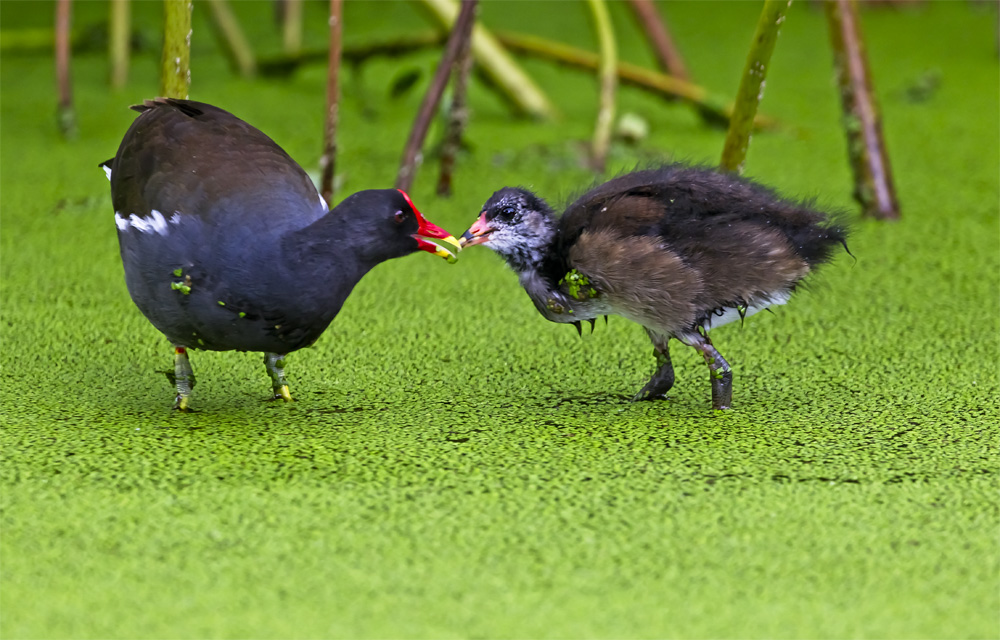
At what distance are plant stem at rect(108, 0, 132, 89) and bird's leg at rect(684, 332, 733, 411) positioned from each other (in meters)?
2.74

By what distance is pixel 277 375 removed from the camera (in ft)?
6.35

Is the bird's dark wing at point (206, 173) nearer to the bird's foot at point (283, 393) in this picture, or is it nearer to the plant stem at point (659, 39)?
the bird's foot at point (283, 393)

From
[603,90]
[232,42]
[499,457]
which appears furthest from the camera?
[232,42]

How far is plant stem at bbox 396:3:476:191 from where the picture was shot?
272cm

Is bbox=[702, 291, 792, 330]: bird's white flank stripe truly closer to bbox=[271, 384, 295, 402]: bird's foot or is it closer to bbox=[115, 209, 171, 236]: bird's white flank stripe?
bbox=[271, 384, 295, 402]: bird's foot

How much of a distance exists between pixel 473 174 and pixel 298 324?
5.57 ft

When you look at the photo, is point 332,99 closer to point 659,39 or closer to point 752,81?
point 752,81

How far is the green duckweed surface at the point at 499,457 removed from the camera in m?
1.27

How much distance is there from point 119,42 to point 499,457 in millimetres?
2838

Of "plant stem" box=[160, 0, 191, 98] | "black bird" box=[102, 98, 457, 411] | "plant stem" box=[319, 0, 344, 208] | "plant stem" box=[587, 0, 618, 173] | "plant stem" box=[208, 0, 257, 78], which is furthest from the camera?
"plant stem" box=[208, 0, 257, 78]

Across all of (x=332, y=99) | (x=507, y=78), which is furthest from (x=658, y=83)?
(x=332, y=99)

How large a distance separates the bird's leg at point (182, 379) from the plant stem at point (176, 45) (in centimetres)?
55

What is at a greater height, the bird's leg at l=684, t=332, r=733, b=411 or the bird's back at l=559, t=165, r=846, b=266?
the bird's back at l=559, t=165, r=846, b=266

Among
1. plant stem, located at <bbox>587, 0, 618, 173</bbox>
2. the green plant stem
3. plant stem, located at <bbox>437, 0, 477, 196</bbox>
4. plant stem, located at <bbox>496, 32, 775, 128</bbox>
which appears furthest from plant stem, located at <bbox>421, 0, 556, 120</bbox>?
the green plant stem
